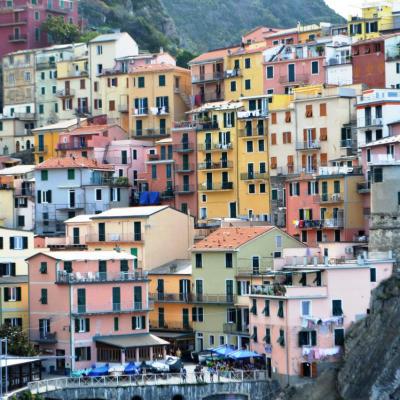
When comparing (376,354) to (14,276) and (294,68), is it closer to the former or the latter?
(14,276)

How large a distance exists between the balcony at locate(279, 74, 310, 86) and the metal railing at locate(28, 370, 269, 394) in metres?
36.5

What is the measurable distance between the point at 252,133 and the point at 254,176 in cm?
313

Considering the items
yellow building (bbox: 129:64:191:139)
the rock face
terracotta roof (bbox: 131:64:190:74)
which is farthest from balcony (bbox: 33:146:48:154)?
the rock face

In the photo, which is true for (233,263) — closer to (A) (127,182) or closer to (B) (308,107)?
(B) (308,107)

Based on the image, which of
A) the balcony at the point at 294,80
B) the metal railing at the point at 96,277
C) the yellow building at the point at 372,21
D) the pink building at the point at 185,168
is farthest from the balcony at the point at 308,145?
the metal railing at the point at 96,277

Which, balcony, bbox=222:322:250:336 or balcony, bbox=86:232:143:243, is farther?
balcony, bbox=86:232:143:243

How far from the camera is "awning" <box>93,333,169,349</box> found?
10394 cm

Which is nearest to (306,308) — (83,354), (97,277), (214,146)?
(97,277)

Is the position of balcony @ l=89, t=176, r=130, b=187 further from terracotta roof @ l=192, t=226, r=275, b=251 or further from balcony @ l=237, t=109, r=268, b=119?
terracotta roof @ l=192, t=226, r=275, b=251

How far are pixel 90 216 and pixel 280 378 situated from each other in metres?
27.4

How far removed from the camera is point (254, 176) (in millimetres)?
125688

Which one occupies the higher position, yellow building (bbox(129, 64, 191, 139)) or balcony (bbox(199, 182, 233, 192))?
yellow building (bbox(129, 64, 191, 139))

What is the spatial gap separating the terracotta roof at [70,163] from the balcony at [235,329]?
26.7 meters

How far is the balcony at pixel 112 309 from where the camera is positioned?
10559 centimetres
